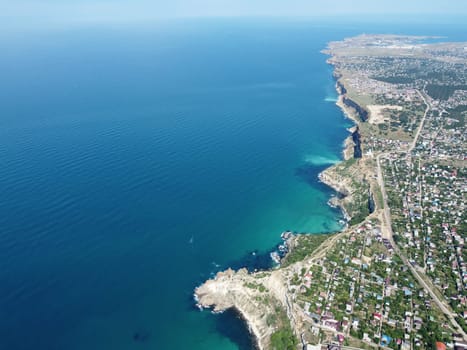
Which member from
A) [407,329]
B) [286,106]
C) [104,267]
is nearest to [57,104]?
[286,106]

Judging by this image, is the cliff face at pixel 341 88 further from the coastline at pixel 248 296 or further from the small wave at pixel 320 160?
the coastline at pixel 248 296

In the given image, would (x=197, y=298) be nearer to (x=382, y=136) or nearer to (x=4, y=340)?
(x=4, y=340)

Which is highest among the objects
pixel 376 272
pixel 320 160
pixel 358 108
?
pixel 358 108

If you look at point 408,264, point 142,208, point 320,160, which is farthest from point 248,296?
point 320,160

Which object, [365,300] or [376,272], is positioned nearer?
[365,300]

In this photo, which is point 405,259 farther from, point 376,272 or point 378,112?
point 378,112

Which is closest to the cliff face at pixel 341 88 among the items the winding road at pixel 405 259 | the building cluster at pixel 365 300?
the winding road at pixel 405 259
